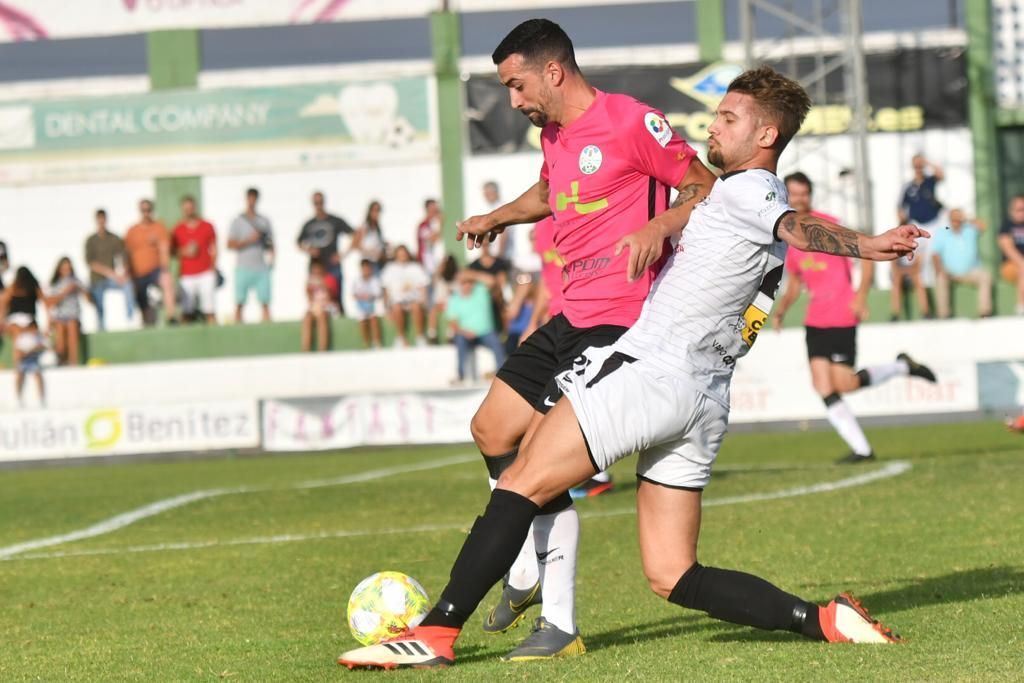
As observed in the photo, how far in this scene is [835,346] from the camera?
46.3 ft

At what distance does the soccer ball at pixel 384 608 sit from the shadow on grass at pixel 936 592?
108 centimetres

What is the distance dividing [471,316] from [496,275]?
29.4 inches

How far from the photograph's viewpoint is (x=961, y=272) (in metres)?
23.2

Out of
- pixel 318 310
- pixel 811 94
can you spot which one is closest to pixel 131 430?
pixel 318 310

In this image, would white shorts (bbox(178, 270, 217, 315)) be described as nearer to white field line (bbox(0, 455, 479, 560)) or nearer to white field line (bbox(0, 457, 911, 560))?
white field line (bbox(0, 455, 479, 560))

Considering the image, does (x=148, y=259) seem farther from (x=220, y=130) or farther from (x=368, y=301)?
(x=220, y=130)

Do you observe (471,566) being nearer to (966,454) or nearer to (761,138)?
(761,138)

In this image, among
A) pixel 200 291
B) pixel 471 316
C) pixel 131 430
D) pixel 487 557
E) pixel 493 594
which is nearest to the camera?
pixel 487 557

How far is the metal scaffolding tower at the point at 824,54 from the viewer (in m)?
24.7

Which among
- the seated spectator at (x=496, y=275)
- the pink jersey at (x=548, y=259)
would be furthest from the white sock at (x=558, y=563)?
the seated spectator at (x=496, y=275)

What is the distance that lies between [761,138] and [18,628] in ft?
12.6

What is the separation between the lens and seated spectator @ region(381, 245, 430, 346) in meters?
23.4

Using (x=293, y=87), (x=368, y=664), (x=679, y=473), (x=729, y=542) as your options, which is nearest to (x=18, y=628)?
(x=368, y=664)

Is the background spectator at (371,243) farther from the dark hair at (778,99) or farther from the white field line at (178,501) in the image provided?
the dark hair at (778,99)
